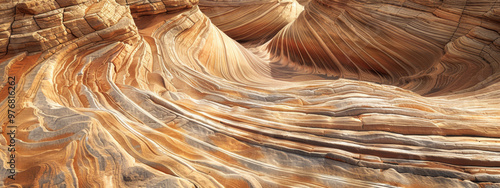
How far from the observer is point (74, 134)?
1.99m

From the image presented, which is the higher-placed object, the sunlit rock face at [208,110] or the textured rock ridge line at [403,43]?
the textured rock ridge line at [403,43]

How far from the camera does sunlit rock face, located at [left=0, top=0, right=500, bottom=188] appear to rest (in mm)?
1853

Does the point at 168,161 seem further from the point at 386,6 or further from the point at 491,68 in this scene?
the point at 386,6

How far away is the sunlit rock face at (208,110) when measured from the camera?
185 cm

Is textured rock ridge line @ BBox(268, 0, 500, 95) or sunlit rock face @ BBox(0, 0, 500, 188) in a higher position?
textured rock ridge line @ BBox(268, 0, 500, 95)

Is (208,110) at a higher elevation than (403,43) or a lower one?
lower

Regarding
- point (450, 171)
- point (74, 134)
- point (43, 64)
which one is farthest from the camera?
point (43, 64)

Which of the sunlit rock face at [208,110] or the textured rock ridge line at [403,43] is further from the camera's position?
the textured rock ridge line at [403,43]

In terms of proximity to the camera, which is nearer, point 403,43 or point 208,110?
point 208,110

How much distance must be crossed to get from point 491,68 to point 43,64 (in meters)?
5.62

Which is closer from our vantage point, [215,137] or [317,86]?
[215,137]

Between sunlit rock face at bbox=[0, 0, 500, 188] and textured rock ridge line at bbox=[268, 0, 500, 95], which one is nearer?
sunlit rock face at bbox=[0, 0, 500, 188]

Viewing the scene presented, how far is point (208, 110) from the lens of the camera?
2635 millimetres

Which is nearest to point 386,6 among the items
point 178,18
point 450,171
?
point 178,18
